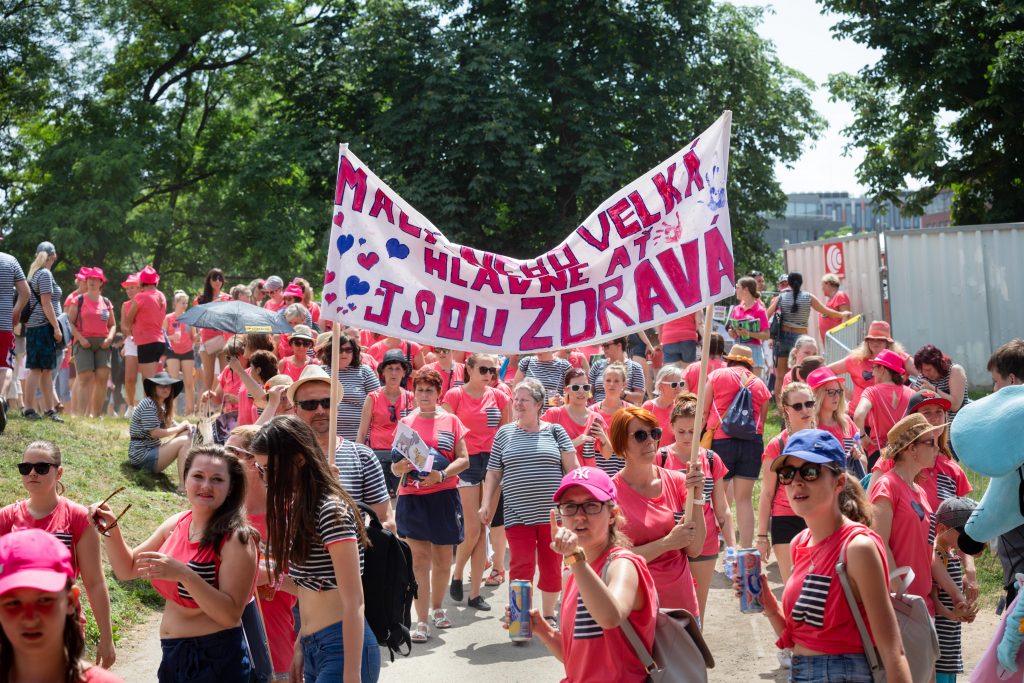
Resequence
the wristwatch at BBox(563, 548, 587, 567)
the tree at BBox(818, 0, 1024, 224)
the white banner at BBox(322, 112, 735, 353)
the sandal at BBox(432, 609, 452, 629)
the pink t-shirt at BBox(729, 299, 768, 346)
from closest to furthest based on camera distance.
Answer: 1. the wristwatch at BBox(563, 548, 587, 567)
2. the white banner at BBox(322, 112, 735, 353)
3. the sandal at BBox(432, 609, 452, 629)
4. the pink t-shirt at BBox(729, 299, 768, 346)
5. the tree at BBox(818, 0, 1024, 224)

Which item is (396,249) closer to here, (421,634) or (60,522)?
(60,522)

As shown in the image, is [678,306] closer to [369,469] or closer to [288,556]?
[369,469]

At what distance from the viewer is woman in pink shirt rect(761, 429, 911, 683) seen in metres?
4.32

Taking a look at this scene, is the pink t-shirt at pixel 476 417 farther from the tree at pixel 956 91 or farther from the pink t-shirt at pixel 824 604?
the tree at pixel 956 91

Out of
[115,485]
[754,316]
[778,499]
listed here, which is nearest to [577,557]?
[778,499]

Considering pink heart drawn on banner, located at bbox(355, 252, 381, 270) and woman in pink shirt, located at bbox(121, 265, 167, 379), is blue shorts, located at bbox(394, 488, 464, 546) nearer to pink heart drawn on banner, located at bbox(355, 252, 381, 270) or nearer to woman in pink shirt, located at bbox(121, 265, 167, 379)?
pink heart drawn on banner, located at bbox(355, 252, 381, 270)

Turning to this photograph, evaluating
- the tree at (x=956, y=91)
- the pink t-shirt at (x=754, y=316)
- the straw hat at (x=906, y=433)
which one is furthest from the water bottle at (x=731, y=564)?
the tree at (x=956, y=91)

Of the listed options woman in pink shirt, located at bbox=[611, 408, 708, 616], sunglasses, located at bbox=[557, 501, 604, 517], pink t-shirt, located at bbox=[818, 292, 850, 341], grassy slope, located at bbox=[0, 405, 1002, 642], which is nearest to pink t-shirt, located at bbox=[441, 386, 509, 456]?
grassy slope, located at bbox=[0, 405, 1002, 642]

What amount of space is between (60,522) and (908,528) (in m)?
4.24

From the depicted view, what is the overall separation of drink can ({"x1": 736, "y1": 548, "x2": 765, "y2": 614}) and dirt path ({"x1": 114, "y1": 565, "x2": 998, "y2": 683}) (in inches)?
147

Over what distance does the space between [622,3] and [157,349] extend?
67.3 feet

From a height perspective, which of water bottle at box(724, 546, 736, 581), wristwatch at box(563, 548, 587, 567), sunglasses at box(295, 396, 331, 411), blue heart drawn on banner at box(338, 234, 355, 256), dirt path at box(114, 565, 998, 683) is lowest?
dirt path at box(114, 565, 998, 683)

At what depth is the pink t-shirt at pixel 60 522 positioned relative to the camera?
5.98 m

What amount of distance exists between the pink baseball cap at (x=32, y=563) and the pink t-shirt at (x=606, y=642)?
1.82 m
